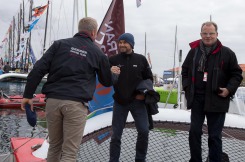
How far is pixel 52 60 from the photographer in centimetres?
295

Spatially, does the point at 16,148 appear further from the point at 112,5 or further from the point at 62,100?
the point at 112,5

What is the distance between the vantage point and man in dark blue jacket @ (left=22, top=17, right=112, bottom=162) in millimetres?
2840

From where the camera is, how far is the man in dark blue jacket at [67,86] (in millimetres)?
2840

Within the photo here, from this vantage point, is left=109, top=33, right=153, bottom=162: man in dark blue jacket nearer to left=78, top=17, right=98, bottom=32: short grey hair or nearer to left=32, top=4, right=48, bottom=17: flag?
left=78, top=17, right=98, bottom=32: short grey hair

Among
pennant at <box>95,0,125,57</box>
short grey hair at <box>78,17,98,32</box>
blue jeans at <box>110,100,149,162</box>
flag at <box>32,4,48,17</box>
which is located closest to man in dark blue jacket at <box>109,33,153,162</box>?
blue jeans at <box>110,100,149,162</box>

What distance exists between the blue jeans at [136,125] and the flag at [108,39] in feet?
3.23

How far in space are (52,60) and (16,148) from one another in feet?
7.10

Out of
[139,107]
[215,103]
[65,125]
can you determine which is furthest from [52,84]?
[215,103]

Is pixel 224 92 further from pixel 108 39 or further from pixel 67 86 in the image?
pixel 108 39

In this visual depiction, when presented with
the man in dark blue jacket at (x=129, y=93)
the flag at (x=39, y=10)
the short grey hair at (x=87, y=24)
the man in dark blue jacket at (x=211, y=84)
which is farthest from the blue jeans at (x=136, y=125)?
the flag at (x=39, y=10)

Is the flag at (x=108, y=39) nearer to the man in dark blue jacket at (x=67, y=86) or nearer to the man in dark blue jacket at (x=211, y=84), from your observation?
the man in dark blue jacket at (x=211, y=84)

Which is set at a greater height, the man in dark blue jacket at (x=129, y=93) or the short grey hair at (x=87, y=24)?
the short grey hair at (x=87, y=24)

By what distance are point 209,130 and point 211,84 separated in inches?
20.0

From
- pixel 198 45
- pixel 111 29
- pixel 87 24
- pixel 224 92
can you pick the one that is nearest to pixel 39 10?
pixel 111 29
